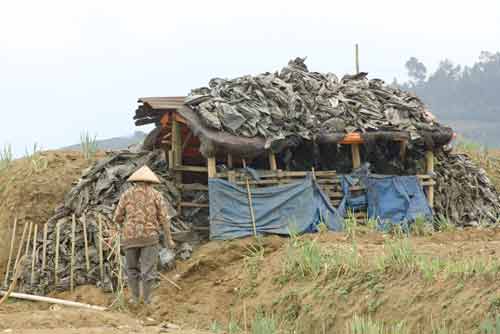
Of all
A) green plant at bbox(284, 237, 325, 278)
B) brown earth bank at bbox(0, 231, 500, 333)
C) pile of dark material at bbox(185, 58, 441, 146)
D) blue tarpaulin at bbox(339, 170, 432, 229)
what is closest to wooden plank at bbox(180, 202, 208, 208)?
brown earth bank at bbox(0, 231, 500, 333)

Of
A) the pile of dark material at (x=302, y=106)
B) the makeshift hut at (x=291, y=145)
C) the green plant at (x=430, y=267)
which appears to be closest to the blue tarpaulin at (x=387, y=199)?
the makeshift hut at (x=291, y=145)

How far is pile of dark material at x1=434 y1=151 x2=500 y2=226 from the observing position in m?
15.3

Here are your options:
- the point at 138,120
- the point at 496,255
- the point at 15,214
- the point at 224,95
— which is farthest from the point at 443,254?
the point at 15,214

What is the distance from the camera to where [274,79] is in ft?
47.4

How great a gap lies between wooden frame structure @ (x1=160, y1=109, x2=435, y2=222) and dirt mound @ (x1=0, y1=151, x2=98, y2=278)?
94.4 inches

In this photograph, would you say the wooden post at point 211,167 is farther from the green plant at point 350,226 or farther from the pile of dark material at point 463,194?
the pile of dark material at point 463,194

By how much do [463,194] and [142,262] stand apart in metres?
8.50

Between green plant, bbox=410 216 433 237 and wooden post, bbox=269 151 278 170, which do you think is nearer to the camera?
green plant, bbox=410 216 433 237

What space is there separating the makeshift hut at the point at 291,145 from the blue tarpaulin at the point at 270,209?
16 mm

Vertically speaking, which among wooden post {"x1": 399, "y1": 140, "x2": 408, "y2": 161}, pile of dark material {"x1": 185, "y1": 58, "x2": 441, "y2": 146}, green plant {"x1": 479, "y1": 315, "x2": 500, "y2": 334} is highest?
pile of dark material {"x1": 185, "y1": 58, "x2": 441, "y2": 146}

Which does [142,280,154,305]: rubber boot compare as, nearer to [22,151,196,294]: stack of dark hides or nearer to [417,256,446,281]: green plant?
[417,256,446,281]: green plant

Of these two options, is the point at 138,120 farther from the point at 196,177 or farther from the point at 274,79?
the point at 274,79

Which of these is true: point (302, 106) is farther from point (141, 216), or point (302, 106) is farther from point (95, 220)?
point (141, 216)

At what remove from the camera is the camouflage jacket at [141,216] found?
9.28 meters
